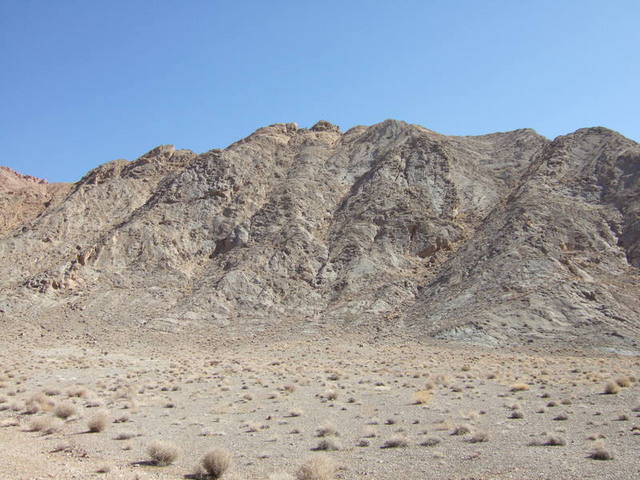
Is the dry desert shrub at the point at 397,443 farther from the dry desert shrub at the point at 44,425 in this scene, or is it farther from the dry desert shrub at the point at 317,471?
the dry desert shrub at the point at 44,425

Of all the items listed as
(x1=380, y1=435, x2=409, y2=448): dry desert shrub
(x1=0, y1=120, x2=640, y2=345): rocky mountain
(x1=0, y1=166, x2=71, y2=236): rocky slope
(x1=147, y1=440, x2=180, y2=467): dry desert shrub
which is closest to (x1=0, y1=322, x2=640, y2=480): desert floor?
(x1=380, y1=435, x2=409, y2=448): dry desert shrub

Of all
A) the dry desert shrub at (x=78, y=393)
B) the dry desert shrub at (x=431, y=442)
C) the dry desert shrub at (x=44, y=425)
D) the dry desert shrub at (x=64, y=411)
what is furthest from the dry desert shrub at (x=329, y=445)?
the dry desert shrub at (x=78, y=393)

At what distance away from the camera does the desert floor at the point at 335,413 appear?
395 inches

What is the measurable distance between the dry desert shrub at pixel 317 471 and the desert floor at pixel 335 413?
0.32 feet

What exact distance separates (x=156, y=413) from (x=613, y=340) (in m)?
26.0

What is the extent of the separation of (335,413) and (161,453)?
669 cm

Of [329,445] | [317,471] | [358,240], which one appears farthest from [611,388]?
[358,240]

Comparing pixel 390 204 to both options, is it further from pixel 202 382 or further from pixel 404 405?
pixel 404 405

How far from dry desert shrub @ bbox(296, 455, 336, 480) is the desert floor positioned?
10cm

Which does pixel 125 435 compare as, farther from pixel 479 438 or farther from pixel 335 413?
pixel 479 438

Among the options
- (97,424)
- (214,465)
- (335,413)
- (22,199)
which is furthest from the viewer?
(22,199)

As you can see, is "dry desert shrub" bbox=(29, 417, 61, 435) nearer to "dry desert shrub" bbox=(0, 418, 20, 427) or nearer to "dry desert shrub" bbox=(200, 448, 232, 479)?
"dry desert shrub" bbox=(0, 418, 20, 427)

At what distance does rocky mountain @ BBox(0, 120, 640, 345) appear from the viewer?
3728 cm

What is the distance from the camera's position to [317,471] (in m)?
8.91
